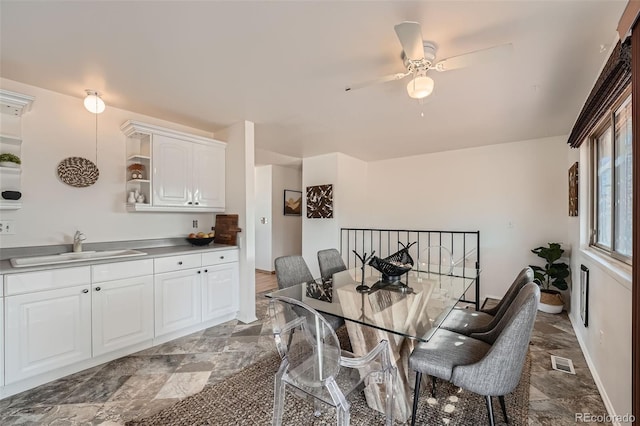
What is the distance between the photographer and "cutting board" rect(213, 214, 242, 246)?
3332 millimetres

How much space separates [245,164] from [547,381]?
3.38m

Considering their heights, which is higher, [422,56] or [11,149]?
[422,56]

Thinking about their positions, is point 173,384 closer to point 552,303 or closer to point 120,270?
point 120,270

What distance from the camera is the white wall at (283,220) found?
613 centimetres

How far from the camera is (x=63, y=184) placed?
8.34ft

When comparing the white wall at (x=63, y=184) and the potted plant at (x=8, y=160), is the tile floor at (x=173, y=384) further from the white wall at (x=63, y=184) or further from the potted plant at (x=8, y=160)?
the potted plant at (x=8, y=160)

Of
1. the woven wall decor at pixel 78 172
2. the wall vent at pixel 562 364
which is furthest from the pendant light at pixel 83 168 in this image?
the wall vent at pixel 562 364

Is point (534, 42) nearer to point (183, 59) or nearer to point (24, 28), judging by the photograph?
point (183, 59)

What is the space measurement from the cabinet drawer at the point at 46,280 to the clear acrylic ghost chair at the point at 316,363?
5.77 ft

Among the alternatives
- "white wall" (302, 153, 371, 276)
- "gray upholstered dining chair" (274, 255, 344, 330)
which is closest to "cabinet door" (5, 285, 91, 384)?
"gray upholstered dining chair" (274, 255, 344, 330)

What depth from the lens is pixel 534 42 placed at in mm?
1748

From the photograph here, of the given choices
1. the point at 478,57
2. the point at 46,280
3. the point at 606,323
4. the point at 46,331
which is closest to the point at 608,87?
the point at 478,57

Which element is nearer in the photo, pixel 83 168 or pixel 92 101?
pixel 92 101

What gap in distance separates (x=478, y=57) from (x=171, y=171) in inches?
115
